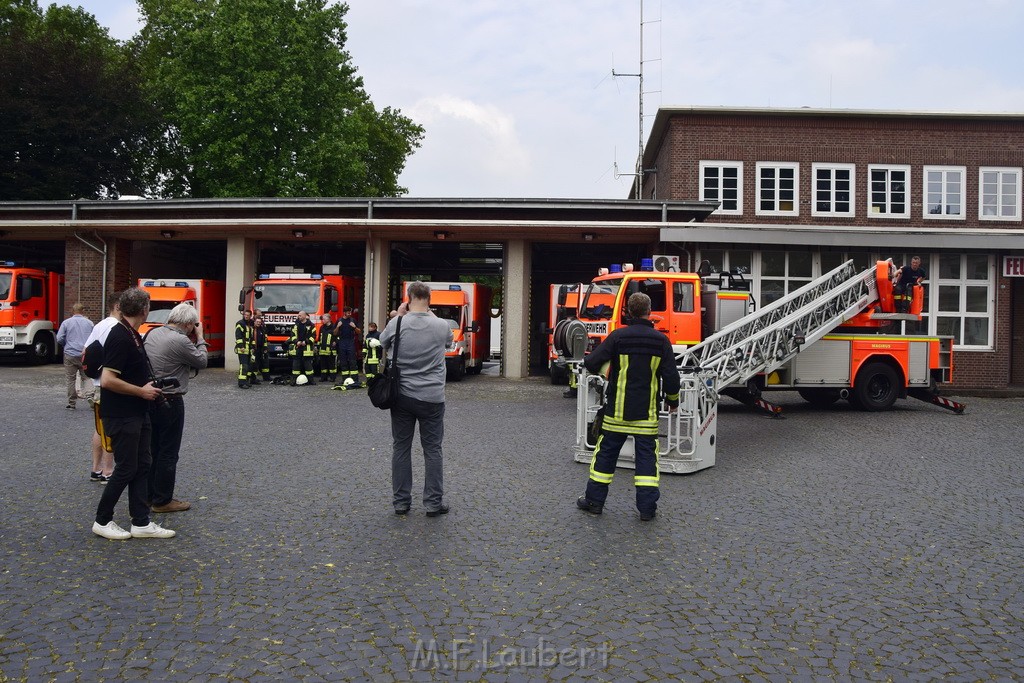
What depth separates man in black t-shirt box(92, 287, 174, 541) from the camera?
5641mm

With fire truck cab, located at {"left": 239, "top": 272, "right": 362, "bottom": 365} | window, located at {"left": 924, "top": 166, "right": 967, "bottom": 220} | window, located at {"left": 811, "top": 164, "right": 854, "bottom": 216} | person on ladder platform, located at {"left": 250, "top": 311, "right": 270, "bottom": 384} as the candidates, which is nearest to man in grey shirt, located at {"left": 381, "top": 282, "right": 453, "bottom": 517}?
person on ladder platform, located at {"left": 250, "top": 311, "right": 270, "bottom": 384}

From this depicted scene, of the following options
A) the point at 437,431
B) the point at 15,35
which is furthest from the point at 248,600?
the point at 15,35


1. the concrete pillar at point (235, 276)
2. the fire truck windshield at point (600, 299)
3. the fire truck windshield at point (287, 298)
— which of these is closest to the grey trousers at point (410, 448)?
the fire truck windshield at point (600, 299)

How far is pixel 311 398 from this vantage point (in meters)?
16.1

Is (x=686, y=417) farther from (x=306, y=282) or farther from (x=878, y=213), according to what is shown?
(x=878, y=213)

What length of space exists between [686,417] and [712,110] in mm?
17749

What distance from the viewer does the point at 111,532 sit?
573cm

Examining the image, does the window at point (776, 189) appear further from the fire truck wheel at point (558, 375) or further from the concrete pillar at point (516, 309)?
the fire truck wheel at point (558, 375)

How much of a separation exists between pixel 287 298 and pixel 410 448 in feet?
50.2

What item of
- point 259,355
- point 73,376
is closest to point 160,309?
point 259,355

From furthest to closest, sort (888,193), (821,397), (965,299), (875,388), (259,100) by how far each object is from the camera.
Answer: (259,100), (888,193), (965,299), (821,397), (875,388)

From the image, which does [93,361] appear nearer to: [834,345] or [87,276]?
[834,345]

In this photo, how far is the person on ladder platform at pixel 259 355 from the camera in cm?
1856

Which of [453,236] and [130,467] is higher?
[453,236]
